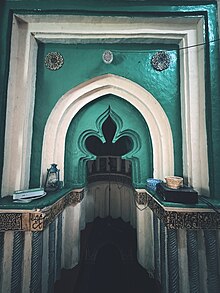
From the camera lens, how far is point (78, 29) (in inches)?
88.6

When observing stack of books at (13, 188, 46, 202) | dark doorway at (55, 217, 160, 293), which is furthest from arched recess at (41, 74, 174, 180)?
dark doorway at (55, 217, 160, 293)

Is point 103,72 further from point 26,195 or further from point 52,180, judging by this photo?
point 26,195

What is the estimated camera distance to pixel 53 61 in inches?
94.4

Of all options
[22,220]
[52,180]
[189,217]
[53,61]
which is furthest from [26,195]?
[53,61]

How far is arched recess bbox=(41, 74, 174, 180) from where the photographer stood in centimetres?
239

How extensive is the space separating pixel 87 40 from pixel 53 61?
53 cm

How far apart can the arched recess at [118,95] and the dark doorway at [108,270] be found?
4.43ft

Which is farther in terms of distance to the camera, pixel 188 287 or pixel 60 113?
pixel 60 113

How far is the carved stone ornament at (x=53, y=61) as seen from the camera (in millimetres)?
2391

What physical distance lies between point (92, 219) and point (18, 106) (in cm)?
343

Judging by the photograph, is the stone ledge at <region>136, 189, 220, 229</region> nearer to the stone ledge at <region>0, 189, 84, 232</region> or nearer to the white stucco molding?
the white stucco molding

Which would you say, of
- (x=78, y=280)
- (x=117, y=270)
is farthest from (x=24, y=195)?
(x=117, y=270)

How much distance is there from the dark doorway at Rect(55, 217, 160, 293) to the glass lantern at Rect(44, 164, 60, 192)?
1.20 metres

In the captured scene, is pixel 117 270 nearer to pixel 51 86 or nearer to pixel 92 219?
pixel 92 219
